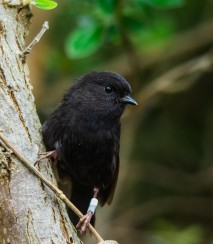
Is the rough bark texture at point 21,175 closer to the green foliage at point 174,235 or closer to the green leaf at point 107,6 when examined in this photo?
the green leaf at point 107,6

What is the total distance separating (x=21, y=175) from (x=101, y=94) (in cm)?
177

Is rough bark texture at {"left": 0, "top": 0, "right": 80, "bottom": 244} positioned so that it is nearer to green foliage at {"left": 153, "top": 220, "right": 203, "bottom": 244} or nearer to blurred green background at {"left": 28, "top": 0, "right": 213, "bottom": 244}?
blurred green background at {"left": 28, "top": 0, "right": 213, "bottom": 244}

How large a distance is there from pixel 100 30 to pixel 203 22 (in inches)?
82.1

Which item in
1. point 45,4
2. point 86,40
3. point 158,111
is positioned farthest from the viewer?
point 158,111

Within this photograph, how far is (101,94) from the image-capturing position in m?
4.81

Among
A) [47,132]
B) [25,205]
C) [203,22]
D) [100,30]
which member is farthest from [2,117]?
[203,22]

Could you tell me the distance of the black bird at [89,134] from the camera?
175 inches

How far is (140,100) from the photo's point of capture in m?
6.42

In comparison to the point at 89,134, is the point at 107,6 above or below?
above

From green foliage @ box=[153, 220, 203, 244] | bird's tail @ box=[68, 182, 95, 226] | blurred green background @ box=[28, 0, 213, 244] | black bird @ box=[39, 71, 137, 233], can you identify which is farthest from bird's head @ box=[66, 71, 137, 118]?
green foliage @ box=[153, 220, 203, 244]

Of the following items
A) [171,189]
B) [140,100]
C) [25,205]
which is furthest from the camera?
[171,189]

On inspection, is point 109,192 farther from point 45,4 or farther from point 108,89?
point 45,4

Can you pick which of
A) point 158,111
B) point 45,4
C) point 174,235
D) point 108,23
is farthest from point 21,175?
point 158,111

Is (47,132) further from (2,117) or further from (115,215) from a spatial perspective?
(115,215)
